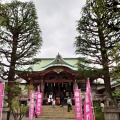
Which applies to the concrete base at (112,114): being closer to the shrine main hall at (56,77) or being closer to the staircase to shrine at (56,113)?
the staircase to shrine at (56,113)

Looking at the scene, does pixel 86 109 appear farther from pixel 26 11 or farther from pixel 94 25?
pixel 26 11

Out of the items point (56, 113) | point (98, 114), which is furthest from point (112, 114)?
point (56, 113)

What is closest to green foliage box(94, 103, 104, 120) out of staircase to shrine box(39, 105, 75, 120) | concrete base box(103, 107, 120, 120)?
concrete base box(103, 107, 120, 120)

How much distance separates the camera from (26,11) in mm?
16594

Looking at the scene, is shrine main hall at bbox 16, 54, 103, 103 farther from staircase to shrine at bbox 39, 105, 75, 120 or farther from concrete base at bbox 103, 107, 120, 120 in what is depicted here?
concrete base at bbox 103, 107, 120, 120

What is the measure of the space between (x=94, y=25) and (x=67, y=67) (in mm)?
9775

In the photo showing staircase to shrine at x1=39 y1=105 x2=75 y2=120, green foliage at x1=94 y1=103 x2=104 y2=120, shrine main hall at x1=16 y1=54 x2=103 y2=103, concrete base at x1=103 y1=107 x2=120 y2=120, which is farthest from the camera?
shrine main hall at x1=16 y1=54 x2=103 y2=103

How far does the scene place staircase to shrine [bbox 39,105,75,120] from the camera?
1798cm

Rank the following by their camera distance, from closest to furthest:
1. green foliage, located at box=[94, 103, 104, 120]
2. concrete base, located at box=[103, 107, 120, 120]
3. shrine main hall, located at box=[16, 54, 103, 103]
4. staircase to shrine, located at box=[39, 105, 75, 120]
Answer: concrete base, located at box=[103, 107, 120, 120] < green foliage, located at box=[94, 103, 104, 120] < staircase to shrine, located at box=[39, 105, 75, 120] < shrine main hall, located at box=[16, 54, 103, 103]

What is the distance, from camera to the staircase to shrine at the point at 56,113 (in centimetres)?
1798

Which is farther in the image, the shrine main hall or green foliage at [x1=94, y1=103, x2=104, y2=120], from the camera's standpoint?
the shrine main hall

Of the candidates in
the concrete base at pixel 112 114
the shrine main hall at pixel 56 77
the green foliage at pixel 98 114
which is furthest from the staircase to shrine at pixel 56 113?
the concrete base at pixel 112 114

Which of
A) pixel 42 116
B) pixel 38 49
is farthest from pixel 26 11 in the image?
pixel 42 116

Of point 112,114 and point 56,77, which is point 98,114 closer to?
point 112,114
